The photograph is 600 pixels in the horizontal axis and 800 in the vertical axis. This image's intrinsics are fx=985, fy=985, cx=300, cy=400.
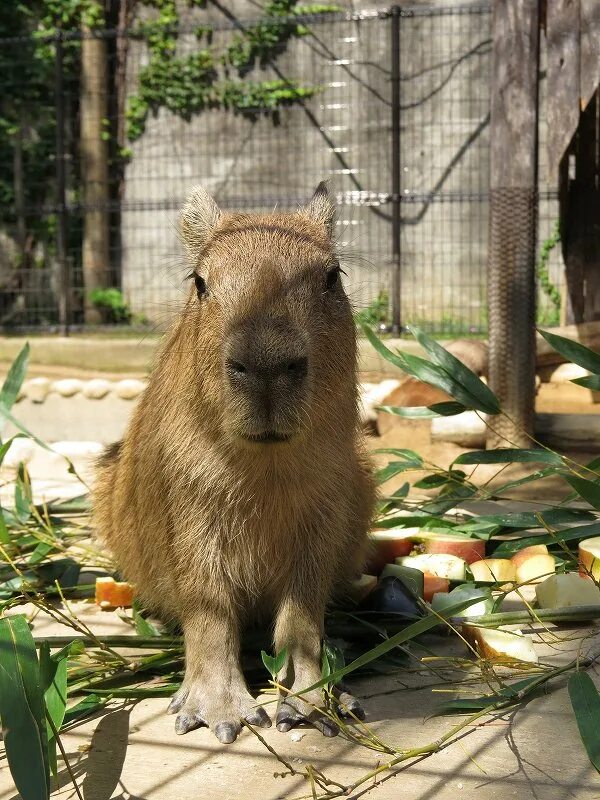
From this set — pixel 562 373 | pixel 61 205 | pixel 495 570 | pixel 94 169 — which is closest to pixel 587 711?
pixel 495 570

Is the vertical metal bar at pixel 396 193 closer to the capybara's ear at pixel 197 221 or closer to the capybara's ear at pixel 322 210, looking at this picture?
the capybara's ear at pixel 322 210

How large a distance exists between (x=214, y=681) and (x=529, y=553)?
124 centimetres

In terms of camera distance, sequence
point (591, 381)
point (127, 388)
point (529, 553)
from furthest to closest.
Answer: point (127, 388), point (529, 553), point (591, 381)

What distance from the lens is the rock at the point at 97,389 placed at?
7.91 metres

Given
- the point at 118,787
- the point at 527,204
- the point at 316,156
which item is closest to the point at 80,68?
the point at 316,156

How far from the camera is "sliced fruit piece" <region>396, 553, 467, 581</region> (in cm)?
307

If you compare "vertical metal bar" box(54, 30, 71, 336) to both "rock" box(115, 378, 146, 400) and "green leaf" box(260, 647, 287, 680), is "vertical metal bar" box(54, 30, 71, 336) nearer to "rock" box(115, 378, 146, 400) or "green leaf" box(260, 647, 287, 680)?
"rock" box(115, 378, 146, 400)

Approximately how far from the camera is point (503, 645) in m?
2.46

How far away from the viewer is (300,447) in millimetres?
2424

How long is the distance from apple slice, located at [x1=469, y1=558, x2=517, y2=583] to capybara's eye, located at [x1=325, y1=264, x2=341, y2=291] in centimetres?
101

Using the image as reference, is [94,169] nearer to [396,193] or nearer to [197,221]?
[396,193]

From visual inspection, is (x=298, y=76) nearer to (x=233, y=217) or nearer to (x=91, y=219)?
(x=91, y=219)

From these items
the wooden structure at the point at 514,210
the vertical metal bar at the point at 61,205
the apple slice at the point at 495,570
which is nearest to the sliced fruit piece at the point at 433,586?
the apple slice at the point at 495,570

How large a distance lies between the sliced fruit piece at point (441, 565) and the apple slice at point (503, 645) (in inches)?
19.3
